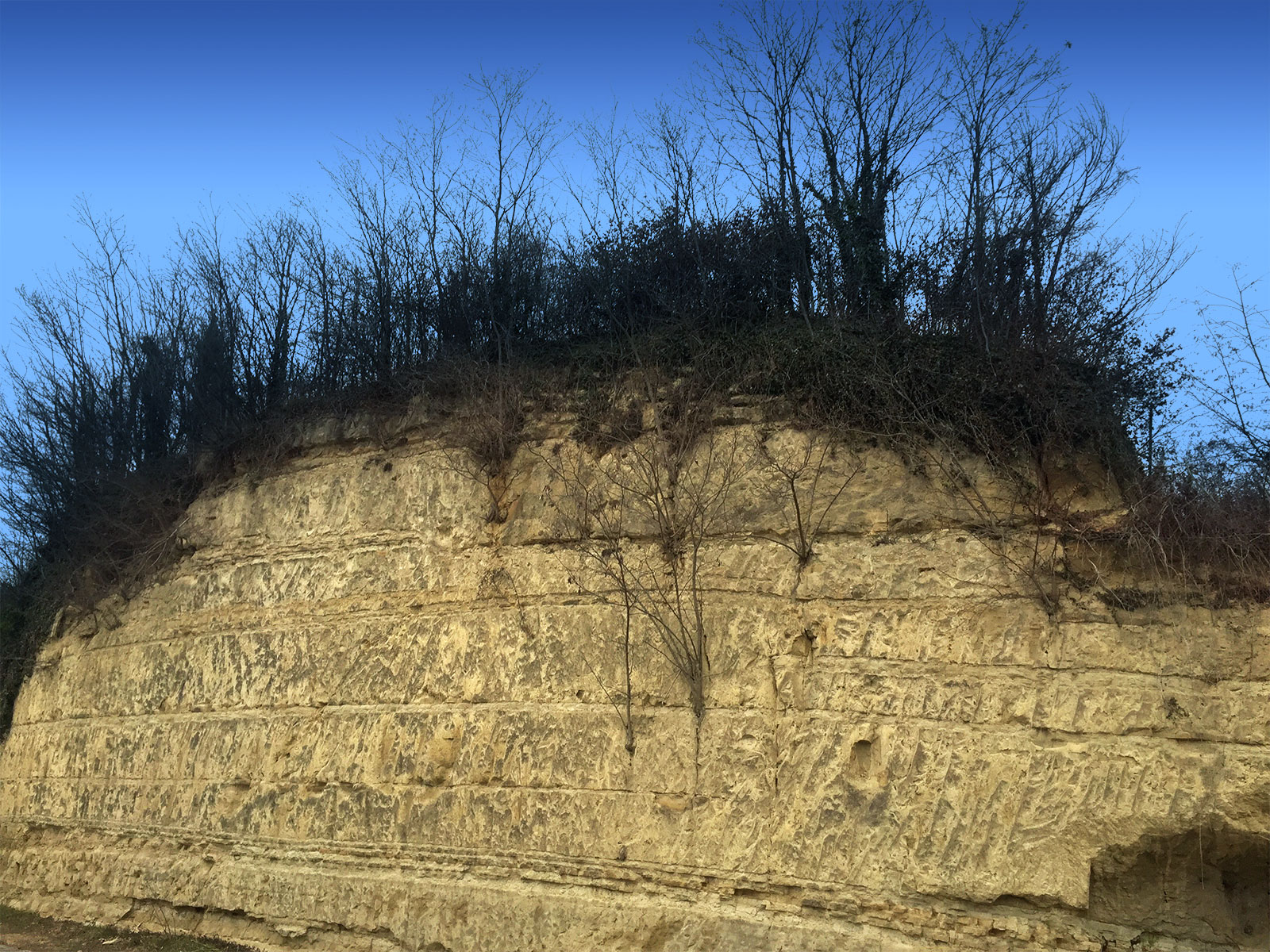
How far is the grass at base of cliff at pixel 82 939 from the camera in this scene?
1125cm

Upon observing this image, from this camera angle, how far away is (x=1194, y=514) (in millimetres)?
8688

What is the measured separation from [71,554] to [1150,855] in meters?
13.7

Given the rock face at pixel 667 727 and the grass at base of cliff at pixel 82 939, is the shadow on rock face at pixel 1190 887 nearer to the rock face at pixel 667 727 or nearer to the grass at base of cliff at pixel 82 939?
the rock face at pixel 667 727

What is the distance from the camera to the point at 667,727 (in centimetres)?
950

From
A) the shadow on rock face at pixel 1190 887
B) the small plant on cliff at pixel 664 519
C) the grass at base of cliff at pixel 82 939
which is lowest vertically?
the grass at base of cliff at pixel 82 939

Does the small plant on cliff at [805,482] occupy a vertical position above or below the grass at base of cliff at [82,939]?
above

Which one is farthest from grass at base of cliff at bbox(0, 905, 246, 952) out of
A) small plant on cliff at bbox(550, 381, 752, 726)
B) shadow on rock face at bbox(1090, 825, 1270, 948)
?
shadow on rock face at bbox(1090, 825, 1270, 948)

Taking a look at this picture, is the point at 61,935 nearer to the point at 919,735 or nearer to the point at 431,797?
the point at 431,797

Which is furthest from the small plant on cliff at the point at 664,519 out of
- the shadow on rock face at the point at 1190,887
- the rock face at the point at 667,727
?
the shadow on rock face at the point at 1190,887

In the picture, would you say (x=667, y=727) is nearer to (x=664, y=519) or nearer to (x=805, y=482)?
(x=664, y=519)

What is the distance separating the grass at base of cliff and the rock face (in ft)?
0.83

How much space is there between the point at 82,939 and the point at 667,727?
744 centimetres

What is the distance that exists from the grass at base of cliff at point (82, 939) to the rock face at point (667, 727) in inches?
9.9

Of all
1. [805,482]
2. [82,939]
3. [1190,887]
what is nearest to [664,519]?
[805,482]
